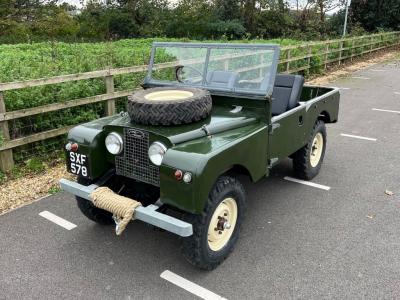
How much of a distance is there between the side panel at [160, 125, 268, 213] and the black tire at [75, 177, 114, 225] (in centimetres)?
109

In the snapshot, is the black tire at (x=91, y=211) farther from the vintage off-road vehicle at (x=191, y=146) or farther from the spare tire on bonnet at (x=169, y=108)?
the spare tire on bonnet at (x=169, y=108)

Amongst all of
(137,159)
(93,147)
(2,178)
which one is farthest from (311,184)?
(2,178)

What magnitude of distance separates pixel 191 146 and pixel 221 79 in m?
1.18

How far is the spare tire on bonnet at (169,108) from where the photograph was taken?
3.24 m

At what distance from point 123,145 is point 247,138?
1.02 meters

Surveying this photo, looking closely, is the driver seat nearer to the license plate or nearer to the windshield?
the windshield

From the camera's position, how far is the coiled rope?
296 cm

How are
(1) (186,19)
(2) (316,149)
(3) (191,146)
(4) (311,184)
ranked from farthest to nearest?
(1) (186,19), (2) (316,149), (4) (311,184), (3) (191,146)

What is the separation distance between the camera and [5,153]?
4895mm

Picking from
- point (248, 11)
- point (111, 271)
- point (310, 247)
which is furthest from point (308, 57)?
point (248, 11)

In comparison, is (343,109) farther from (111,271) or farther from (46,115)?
(111,271)

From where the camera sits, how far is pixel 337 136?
22.4 feet

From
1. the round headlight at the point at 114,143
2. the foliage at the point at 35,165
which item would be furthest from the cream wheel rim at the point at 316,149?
the foliage at the point at 35,165

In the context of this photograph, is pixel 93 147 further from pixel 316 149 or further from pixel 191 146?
pixel 316 149
